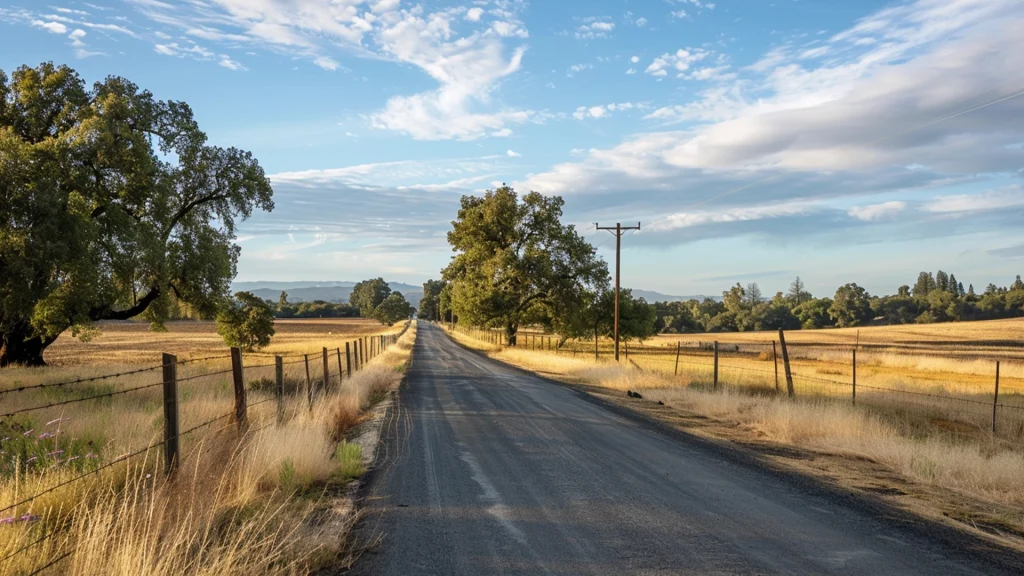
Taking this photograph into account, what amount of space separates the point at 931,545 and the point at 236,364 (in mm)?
7908

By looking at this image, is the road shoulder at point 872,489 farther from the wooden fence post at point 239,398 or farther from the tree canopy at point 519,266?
the tree canopy at point 519,266

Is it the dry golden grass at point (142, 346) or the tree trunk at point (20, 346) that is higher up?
the tree trunk at point (20, 346)

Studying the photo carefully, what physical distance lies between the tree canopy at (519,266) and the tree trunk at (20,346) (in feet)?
93.9

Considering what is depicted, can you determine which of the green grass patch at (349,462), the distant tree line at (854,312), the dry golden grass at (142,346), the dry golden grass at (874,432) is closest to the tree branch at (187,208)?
the dry golden grass at (142,346)

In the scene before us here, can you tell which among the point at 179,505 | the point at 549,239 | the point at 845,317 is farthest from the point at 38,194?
the point at 845,317

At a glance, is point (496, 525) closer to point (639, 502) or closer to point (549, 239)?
point (639, 502)

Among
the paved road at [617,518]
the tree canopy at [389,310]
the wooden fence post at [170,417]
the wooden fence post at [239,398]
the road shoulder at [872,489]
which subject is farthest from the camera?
the tree canopy at [389,310]

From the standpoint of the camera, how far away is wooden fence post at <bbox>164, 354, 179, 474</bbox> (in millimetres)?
6152

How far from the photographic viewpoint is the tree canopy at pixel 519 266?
49.6 meters

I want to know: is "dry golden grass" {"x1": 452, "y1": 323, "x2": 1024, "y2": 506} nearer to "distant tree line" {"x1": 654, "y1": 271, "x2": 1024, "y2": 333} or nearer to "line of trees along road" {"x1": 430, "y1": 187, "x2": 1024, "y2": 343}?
"line of trees along road" {"x1": 430, "y1": 187, "x2": 1024, "y2": 343}

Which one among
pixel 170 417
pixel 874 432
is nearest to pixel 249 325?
pixel 170 417

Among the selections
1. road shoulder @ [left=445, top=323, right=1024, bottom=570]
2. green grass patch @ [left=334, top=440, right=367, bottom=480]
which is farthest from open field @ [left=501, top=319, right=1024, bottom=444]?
green grass patch @ [left=334, top=440, right=367, bottom=480]

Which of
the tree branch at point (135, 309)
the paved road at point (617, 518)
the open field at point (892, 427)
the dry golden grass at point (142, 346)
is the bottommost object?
the dry golden grass at point (142, 346)

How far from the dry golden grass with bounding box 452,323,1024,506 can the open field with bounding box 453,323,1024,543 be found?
0.05 ft
